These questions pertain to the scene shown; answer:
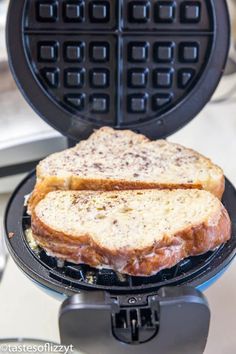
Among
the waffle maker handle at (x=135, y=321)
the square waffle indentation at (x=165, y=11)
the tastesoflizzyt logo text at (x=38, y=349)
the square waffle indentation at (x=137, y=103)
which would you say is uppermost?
the square waffle indentation at (x=165, y=11)

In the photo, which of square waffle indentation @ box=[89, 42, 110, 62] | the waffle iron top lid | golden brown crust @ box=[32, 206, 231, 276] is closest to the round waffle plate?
golden brown crust @ box=[32, 206, 231, 276]

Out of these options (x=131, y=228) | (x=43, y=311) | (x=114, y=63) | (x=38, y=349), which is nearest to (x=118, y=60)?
(x=114, y=63)

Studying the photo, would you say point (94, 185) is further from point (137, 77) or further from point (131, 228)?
point (137, 77)

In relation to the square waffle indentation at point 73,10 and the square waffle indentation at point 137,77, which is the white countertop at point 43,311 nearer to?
the square waffle indentation at point 137,77

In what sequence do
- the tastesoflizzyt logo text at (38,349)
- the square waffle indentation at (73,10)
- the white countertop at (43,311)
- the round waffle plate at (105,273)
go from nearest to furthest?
the tastesoflizzyt logo text at (38,349), the round waffle plate at (105,273), the white countertop at (43,311), the square waffle indentation at (73,10)

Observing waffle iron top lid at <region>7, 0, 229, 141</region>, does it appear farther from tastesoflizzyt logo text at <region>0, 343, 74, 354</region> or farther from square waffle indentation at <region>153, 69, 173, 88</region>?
tastesoflizzyt logo text at <region>0, 343, 74, 354</region>

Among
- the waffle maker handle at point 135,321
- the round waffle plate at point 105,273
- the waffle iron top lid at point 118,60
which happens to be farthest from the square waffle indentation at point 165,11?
the waffle maker handle at point 135,321
